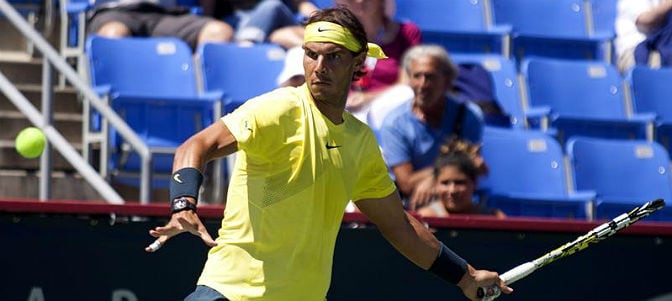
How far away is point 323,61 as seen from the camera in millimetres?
4758

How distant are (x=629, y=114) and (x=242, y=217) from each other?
579 cm

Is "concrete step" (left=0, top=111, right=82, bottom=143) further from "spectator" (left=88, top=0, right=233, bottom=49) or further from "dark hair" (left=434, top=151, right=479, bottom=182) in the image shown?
"dark hair" (left=434, top=151, right=479, bottom=182)

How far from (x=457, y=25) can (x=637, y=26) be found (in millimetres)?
1383

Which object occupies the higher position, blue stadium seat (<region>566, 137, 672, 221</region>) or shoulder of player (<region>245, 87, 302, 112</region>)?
shoulder of player (<region>245, 87, 302, 112</region>)

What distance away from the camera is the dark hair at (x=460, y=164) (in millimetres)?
7750

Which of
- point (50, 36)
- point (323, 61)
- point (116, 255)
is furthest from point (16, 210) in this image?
point (50, 36)

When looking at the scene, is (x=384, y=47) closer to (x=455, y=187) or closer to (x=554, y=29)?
(x=455, y=187)

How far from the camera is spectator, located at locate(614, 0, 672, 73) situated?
10.2m

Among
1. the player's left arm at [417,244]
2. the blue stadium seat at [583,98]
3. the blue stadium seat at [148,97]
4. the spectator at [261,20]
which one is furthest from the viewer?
the blue stadium seat at [583,98]

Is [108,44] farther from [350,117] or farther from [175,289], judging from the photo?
[350,117]

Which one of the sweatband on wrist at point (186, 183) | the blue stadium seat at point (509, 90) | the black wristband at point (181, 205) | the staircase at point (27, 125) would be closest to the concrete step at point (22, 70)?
the staircase at point (27, 125)

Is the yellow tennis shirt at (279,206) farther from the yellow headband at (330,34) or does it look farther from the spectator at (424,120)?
the spectator at (424,120)

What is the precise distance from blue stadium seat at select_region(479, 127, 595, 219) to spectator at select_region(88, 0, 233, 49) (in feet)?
6.43

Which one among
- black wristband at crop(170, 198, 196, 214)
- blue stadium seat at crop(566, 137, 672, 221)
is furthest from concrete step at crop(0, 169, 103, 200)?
black wristband at crop(170, 198, 196, 214)
